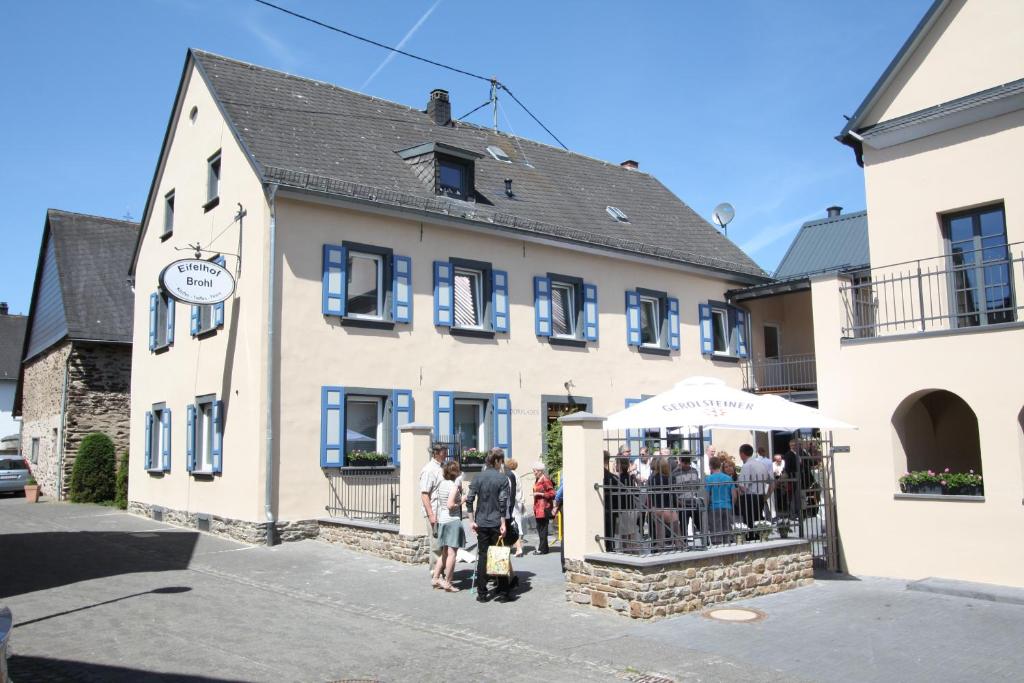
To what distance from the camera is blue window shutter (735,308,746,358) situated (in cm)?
2397

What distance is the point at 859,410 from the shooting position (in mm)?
12852

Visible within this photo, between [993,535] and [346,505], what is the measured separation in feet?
33.1

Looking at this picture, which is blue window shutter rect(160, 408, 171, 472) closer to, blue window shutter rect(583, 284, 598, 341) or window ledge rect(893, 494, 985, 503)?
blue window shutter rect(583, 284, 598, 341)

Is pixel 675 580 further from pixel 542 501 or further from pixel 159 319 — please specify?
pixel 159 319

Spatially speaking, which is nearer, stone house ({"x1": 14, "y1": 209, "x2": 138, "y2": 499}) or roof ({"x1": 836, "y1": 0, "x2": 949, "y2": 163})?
roof ({"x1": 836, "y1": 0, "x2": 949, "y2": 163})

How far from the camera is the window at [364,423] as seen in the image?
16.8 meters

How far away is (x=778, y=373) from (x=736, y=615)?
→ 15.5 meters

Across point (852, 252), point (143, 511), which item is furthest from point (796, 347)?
point (143, 511)

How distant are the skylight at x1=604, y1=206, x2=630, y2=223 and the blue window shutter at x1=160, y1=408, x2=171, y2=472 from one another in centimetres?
1186

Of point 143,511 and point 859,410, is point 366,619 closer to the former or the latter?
point 859,410

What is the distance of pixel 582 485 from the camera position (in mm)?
10211

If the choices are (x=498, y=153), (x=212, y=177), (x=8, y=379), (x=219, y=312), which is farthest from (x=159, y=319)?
(x=8, y=379)

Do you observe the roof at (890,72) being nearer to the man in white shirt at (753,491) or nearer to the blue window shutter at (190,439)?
the man in white shirt at (753,491)

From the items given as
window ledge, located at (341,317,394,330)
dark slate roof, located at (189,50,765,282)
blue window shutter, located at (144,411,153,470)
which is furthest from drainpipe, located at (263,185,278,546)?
blue window shutter, located at (144,411,153,470)
